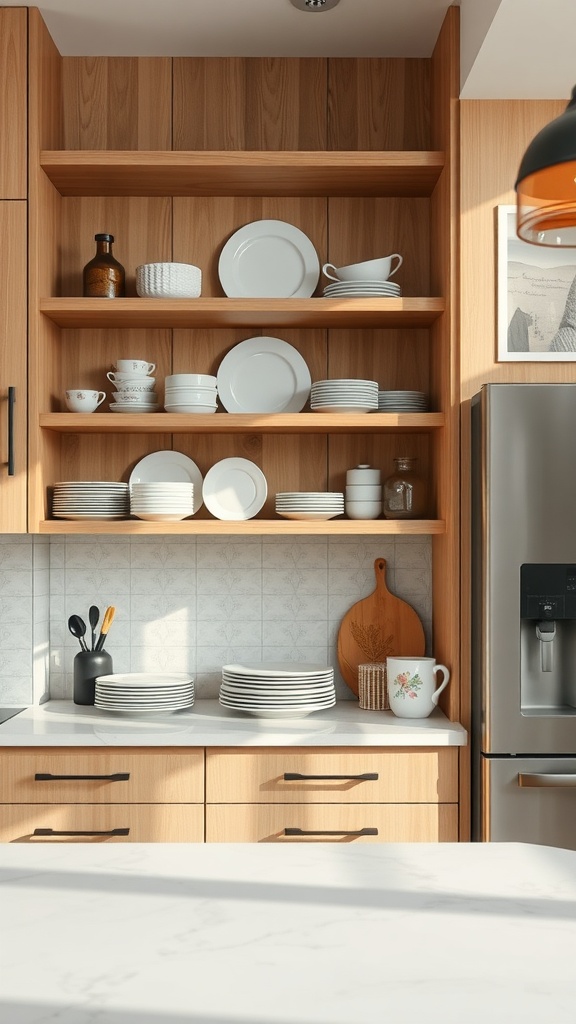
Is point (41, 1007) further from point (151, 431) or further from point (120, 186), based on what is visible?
point (120, 186)

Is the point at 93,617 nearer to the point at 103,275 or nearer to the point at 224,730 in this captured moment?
the point at 224,730

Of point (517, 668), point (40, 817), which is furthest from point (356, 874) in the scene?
point (40, 817)

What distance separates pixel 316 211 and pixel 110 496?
1102 mm

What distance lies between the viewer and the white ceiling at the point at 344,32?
225 cm

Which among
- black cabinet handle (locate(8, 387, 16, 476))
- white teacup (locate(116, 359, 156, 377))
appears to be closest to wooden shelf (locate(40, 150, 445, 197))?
white teacup (locate(116, 359, 156, 377))

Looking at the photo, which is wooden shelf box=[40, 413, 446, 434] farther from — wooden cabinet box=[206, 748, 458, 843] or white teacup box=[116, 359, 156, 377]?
wooden cabinet box=[206, 748, 458, 843]

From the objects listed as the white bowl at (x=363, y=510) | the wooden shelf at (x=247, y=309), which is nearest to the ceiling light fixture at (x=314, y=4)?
the wooden shelf at (x=247, y=309)

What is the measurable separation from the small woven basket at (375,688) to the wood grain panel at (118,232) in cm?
140

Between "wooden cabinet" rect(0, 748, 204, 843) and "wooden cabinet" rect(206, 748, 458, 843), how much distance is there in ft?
0.21

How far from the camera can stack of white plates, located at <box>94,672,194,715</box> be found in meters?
2.58

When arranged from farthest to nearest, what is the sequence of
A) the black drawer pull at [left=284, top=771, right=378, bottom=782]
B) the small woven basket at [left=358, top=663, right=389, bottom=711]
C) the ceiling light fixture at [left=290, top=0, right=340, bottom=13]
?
1. the small woven basket at [left=358, top=663, right=389, bottom=711]
2. the ceiling light fixture at [left=290, top=0, right=340, bottom=13]
3. the black drawer pull at [left=284, top=771, right=378, bottom=782]

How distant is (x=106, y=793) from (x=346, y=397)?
125cm

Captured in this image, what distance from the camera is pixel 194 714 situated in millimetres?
2660

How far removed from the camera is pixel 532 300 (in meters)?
2.57
